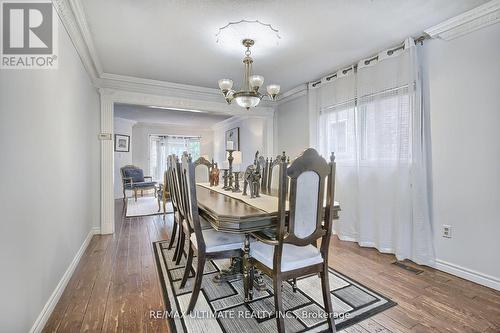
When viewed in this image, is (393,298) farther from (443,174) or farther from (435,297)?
(443,174)

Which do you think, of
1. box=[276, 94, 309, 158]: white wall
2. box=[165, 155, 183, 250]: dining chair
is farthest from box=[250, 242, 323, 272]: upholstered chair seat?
box=[276, 94, 309, 158]: white wall

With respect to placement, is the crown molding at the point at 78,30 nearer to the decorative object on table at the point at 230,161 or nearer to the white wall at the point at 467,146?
the decorative object on table at the point at 230,161

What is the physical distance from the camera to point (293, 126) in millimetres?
4480

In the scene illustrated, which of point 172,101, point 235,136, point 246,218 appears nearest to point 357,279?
point 246,218

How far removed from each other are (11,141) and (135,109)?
16.5 ft

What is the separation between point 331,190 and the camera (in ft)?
5.07

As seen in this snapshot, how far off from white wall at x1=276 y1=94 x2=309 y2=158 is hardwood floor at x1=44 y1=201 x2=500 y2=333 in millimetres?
2035

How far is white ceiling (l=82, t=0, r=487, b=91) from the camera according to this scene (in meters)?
1.99

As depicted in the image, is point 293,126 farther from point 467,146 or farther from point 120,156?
point 120,156

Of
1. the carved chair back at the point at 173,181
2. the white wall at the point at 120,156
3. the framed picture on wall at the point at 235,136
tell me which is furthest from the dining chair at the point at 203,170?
the white wall at the point at 120,156

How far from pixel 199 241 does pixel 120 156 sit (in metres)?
6.48

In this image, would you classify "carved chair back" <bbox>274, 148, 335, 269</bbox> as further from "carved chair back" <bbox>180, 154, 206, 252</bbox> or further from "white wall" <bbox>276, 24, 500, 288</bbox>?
"white wall" <bbox>276, 24, 500, 288</bbox>

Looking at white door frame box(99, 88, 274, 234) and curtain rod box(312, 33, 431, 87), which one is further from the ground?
curtain rod box(312, 33, 431, 87)

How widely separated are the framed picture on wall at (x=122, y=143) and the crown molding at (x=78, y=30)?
422cm
